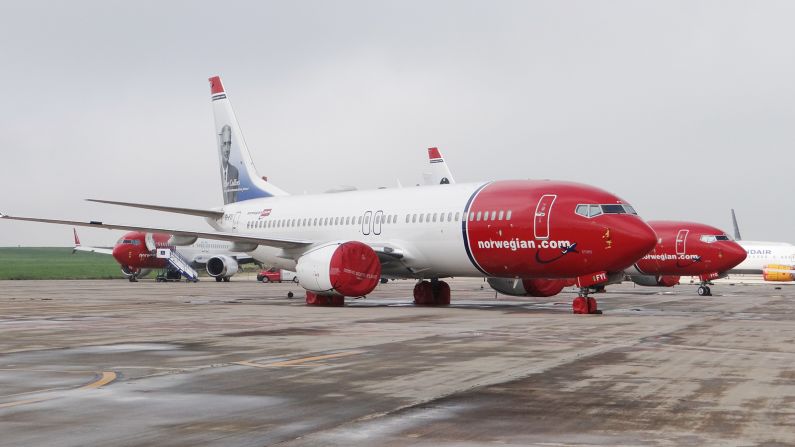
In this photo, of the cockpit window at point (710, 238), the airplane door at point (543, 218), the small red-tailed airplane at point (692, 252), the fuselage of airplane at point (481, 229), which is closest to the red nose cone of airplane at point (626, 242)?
the fuselage of airplane at point (481, 229)

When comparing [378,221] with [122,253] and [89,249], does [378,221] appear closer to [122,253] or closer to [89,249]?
[122,253]

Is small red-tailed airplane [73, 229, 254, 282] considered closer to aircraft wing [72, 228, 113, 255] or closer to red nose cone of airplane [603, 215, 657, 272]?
aircraft wing [72, 228, 113, 255]

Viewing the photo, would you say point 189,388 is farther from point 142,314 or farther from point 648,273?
point 648,273

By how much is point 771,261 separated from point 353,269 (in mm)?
51207

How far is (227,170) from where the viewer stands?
145 feet

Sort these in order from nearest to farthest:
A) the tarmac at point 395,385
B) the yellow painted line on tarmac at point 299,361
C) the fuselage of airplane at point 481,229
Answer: the tarmac at point 395,385 → the yellow painted line on tarmac at point 299,361 → the fuselage of airplane at point 481,229

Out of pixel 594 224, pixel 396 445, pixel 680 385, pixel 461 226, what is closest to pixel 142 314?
pixel 461 226

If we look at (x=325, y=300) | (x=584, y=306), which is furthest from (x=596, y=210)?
(x=325, y=300)

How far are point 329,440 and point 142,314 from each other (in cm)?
1999

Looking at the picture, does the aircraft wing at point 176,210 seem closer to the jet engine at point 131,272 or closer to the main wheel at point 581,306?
the main wheel at point 581,306

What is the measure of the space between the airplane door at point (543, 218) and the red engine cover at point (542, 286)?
618cm

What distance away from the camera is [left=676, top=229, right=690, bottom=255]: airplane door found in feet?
137

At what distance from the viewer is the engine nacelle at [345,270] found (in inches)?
1211

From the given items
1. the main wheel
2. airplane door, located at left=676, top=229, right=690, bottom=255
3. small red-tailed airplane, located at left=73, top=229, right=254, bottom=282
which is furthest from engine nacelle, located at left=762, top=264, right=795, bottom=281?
the main wheel
